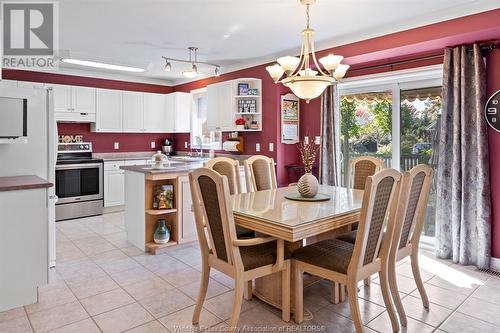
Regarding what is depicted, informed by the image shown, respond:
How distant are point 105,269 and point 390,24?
3.75 m

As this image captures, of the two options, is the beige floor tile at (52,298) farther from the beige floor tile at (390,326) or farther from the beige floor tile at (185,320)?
the beige floor tile at (390,326)

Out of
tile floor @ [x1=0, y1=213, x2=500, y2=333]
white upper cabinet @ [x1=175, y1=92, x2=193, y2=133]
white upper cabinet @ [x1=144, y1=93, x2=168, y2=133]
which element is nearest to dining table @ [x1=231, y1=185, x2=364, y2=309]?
tile floor @ [x1=0, y1=213, x2=500, y2=333]

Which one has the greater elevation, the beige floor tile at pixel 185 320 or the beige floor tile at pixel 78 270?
the beige floor tile at pixel 78 270

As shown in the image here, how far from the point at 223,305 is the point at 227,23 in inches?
105

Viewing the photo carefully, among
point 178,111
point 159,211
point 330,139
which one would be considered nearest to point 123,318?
point 159,211

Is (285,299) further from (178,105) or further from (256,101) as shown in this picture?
(178,105)

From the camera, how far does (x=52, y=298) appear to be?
2730 mm

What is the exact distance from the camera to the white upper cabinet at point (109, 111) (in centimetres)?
589

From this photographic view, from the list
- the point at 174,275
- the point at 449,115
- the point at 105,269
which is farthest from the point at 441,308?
the point at 105,269

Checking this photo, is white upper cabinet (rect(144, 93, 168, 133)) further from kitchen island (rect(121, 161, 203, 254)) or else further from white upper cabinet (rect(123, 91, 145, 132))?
kitchen island (rect(121, 161, 203, 254))

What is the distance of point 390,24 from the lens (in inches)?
138

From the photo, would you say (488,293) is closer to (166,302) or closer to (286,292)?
(286,292)

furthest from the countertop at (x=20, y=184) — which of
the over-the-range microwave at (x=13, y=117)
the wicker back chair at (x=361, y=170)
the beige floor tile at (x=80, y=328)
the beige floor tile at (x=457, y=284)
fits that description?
the beige floor tile at (x=457, y=284)

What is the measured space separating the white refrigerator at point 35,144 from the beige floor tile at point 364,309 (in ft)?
7.98
